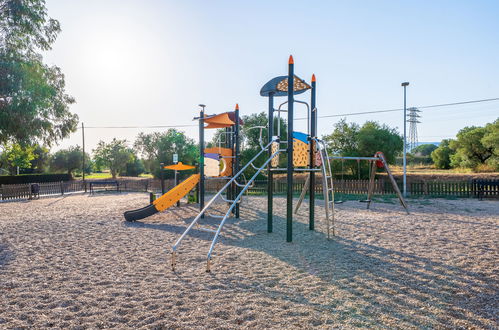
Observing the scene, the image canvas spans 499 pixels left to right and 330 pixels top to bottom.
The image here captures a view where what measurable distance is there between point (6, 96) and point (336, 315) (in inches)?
843

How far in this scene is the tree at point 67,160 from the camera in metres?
45.1

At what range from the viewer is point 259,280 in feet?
13.3

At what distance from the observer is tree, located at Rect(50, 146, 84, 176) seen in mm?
45062

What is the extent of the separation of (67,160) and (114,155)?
7.09 metres

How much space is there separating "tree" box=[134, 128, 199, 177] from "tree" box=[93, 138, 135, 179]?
6.22 meters

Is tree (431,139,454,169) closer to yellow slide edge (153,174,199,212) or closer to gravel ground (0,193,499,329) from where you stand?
gravel ground (0,193,499,329)

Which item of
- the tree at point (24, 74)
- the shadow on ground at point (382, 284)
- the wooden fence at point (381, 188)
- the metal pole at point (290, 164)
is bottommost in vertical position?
the shadow on ground at point (382, 284)

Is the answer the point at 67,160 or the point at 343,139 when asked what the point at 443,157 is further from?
the point at 67,160

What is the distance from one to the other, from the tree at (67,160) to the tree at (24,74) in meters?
28.0

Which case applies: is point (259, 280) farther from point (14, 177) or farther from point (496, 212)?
point (14, 177)

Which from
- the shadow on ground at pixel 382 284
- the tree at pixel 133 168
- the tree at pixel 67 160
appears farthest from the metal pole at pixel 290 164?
the tree at pixel 133 168

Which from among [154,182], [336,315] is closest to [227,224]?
[336,315]

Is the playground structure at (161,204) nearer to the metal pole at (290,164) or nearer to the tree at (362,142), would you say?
the metal pole at (290,164)

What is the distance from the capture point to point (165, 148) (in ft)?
127
